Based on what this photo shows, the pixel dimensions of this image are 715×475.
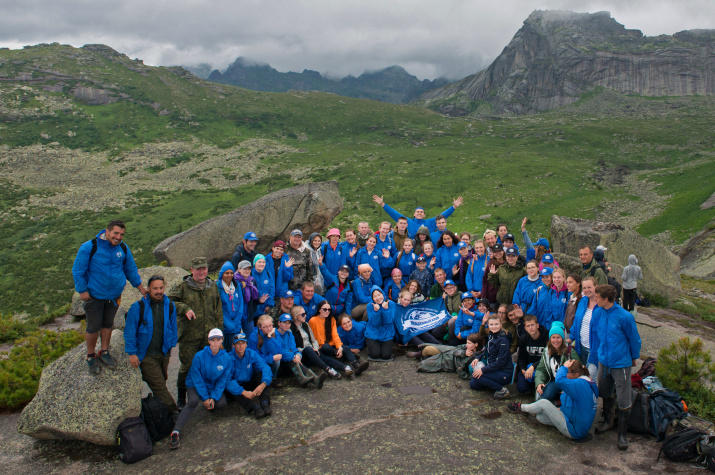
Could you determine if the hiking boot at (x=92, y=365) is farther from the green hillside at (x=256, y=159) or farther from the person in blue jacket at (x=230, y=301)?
the green hillside at (x=256, y=159)

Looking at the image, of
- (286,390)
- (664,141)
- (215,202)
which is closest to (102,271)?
(286,390)

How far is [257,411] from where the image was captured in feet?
30.8

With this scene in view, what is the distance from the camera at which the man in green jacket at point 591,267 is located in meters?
11.6

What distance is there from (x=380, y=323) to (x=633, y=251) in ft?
57.0

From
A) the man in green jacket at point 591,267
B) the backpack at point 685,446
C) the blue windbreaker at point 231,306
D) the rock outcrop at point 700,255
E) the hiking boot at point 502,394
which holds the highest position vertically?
the man in green jacket at point 591,267

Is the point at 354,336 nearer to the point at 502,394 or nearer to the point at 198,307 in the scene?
the point at 502,394

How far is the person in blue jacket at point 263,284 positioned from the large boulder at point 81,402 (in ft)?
11.9

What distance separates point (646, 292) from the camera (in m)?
21.6

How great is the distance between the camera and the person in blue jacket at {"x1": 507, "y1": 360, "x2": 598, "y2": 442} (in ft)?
26.7

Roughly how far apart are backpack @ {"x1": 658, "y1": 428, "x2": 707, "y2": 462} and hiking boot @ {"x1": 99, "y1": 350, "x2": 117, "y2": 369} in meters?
11.0

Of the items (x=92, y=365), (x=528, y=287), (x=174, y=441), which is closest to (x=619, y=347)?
(x=528, y=287)

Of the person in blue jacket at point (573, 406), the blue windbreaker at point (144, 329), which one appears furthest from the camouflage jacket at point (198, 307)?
the person in blue jacket at point (573, 406)

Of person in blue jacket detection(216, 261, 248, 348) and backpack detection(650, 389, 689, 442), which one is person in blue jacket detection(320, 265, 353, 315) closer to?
person in blue jacket detection(216, 261, 248, 348)

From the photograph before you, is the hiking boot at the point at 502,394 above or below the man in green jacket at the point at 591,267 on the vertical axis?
below
